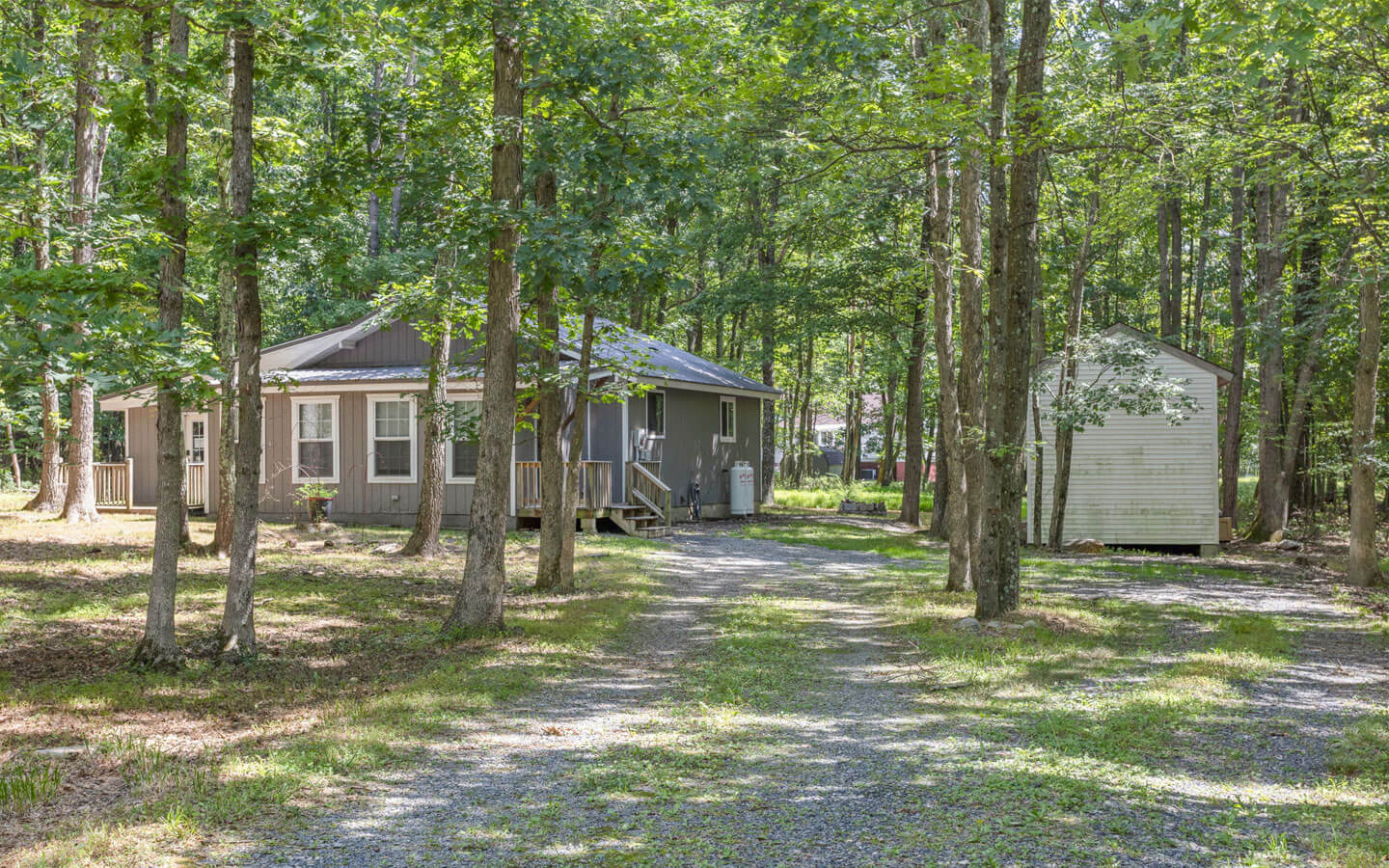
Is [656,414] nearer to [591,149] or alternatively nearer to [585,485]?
[585,485]

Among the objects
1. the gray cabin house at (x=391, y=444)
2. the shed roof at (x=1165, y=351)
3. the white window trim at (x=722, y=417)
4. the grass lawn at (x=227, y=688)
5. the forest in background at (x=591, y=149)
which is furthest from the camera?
the white window trim at (x=722, y=417)

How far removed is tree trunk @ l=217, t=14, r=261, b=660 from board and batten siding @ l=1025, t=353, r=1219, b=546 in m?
14.4

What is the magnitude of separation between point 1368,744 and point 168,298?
7609 millimetres

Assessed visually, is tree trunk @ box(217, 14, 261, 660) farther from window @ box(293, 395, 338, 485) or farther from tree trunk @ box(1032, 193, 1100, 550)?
window @ box(293, 395, 338, 485)

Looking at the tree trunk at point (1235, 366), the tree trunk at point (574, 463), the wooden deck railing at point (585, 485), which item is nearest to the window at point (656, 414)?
the wooden deck railing at point (585, 485)

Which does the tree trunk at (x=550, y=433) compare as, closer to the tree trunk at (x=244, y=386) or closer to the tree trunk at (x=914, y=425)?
the tree trunk at (x=244, y=386)

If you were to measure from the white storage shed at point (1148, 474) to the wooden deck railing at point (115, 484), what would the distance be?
1745 cm

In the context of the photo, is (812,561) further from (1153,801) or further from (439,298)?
(1153,801)

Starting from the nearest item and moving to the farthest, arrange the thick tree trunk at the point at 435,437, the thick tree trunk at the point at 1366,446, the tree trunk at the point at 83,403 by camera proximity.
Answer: the thick tree trunk at the point at 435,437, the thick tree trunk at the point at 1366,446, the tree trunk at the point at 83,403

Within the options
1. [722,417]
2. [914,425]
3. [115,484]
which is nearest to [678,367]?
[722,417]

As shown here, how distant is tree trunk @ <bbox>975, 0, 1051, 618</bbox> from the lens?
9.44m

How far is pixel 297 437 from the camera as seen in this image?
66.0ft

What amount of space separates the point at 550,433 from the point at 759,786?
6648mm

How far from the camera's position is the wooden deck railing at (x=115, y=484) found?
2144 centimetres
